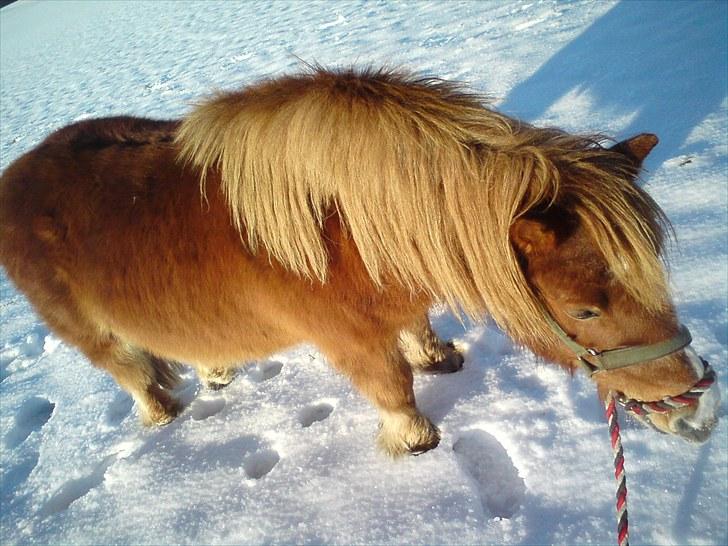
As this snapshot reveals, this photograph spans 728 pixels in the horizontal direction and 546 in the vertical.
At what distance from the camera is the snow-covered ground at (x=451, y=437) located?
6.22ft

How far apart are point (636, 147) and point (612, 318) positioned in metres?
0.59

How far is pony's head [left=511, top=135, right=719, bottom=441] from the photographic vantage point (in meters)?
1.34

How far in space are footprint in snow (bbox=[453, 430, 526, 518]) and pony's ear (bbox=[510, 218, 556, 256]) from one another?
3.82ft

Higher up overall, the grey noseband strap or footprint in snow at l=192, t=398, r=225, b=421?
the grey noseband strap

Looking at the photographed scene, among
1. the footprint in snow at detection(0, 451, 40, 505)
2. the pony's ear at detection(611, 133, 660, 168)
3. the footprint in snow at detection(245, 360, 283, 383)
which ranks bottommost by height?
the footprint in snow at detection(245, 360, 283, 383)

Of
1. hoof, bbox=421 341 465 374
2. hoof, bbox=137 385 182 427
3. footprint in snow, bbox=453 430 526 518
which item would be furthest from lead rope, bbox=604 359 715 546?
hoof, bbox=137 385 182 427

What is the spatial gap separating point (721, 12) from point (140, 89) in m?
8.41

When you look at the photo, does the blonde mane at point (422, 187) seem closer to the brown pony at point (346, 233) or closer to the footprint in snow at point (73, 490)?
the brown pony at point (346, 233)

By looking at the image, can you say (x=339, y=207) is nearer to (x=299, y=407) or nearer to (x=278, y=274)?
(x=278, y=274)

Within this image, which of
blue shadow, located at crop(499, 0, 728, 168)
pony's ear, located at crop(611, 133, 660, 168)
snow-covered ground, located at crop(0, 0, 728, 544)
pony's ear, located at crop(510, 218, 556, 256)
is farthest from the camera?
blue shadow, located at crop(499, 0, 728, 168)

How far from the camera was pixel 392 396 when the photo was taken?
208 cm

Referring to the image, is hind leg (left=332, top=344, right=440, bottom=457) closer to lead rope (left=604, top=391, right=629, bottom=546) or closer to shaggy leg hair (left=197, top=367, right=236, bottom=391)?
lead rope (left=604, top=391, right=629, bottom=546)

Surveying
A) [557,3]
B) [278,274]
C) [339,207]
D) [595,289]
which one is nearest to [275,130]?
[339,207]

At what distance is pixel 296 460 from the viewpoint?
236 centimetres
